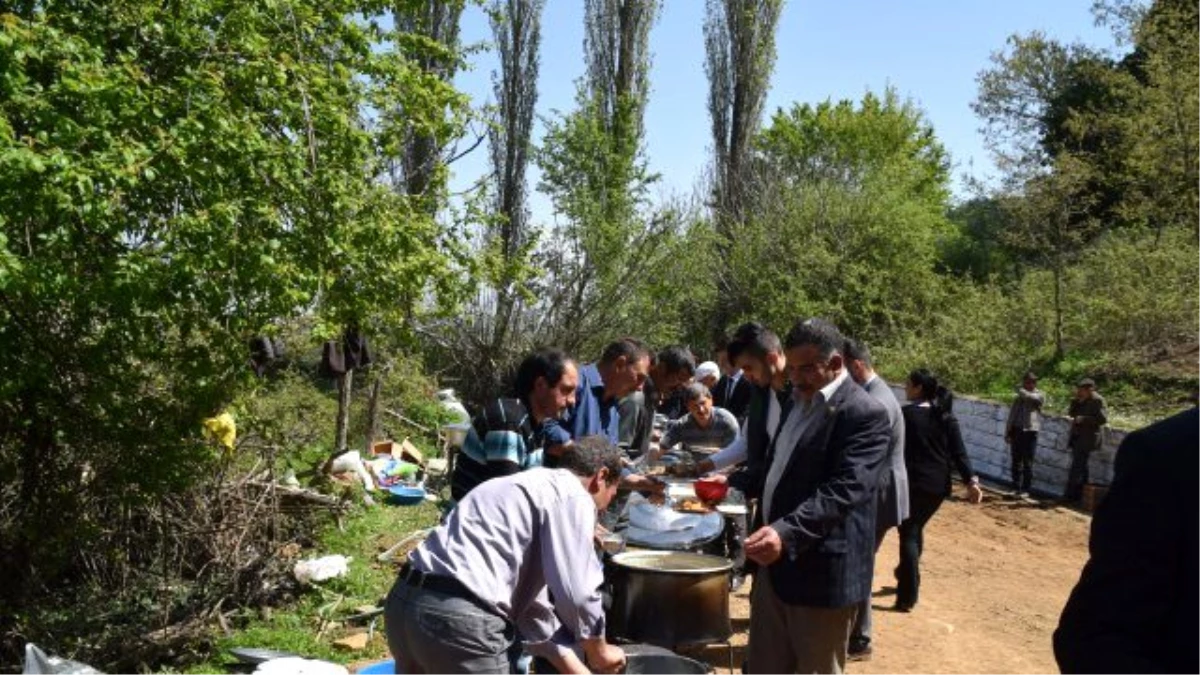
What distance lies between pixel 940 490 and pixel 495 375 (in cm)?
1319

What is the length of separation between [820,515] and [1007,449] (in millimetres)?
14273

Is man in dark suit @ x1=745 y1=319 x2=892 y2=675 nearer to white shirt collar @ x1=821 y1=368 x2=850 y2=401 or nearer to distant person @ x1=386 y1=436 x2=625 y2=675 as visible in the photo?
white shirt collar @ x1=821 y1=368 x2=850 y2=401

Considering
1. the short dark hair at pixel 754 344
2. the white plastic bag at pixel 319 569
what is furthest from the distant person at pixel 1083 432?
the white plastic bag at pixel 319 569

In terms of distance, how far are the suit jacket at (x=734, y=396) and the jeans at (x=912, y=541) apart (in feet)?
7.71

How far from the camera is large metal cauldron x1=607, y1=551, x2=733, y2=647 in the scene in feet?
16.0

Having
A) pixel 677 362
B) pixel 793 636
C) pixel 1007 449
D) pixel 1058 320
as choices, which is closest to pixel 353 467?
pixel 677 362

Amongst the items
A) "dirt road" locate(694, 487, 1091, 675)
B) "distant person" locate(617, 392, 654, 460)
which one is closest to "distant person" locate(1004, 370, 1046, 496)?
"dirt road" locate(694, 487, 1091, 675)

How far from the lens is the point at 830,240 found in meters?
25.0

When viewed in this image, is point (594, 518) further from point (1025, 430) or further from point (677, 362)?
point (1025, 430)

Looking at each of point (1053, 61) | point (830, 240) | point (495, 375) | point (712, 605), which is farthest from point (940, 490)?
point (1053, 61)

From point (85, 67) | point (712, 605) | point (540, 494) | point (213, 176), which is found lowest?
point (712, 605)

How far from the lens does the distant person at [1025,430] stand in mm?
15758

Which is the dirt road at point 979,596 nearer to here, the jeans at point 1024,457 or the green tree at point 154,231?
the jeans at point 1024,457

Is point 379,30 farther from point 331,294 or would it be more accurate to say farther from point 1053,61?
point 1053,61
